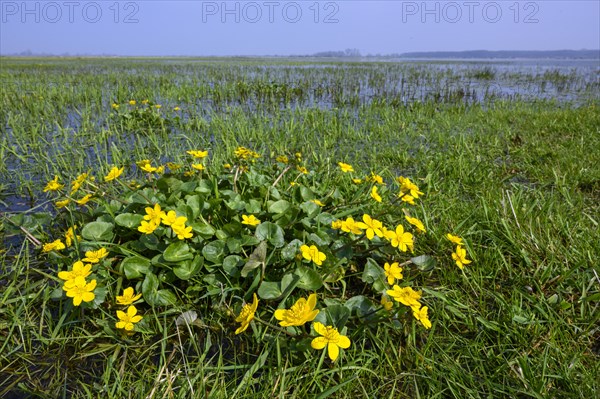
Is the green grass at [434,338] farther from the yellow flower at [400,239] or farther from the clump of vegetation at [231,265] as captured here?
the yellow flower at [400,239]

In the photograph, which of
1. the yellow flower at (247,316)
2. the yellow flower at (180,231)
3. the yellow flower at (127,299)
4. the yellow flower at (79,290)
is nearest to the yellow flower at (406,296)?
the yellow flower at (247,316)

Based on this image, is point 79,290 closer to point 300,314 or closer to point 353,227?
point 300,314

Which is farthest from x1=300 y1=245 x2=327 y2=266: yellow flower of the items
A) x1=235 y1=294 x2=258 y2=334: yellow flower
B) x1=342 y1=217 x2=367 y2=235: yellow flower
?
x1=235 y1=294 x2=258 y2=334: yellow flower

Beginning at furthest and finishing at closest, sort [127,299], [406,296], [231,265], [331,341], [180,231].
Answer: [231,265], [180,231], [127,299], [406,296], [331,341]

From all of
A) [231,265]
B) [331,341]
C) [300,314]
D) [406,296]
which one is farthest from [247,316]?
[406,296]

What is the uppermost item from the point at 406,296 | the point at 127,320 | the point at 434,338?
the point at 406,296

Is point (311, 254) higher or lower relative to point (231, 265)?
higher

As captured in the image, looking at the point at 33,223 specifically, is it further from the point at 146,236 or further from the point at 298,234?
the point at 298,234

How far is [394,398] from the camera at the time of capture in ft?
4.01

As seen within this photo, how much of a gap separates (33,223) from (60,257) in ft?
1.56

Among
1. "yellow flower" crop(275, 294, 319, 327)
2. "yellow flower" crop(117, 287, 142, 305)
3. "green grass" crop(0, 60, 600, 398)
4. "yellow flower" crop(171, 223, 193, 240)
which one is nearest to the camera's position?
"yellow flower" crop(275, 294, 319, 327)

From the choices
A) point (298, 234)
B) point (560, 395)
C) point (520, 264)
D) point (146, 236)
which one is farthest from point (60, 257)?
point (520, 264)

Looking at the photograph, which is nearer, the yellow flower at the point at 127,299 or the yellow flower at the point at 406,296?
the yellow flower at the point at 406,296

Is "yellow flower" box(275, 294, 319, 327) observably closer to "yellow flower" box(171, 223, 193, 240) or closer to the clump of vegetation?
the clump of vegetation
